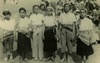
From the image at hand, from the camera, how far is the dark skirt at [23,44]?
129cm

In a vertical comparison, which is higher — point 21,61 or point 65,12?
point 65,12

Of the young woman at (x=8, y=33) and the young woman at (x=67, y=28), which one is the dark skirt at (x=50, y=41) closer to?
the young woman at (x=67, y=28)

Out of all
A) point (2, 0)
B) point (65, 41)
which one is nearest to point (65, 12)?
point (65, 41)

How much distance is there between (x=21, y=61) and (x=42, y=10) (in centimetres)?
39

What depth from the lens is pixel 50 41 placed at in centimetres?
129

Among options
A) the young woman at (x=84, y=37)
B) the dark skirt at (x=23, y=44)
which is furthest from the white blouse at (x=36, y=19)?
the young woman at (x=84, y=37)

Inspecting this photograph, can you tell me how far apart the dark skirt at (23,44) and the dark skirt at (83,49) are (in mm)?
355

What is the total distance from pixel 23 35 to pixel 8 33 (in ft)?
0.35

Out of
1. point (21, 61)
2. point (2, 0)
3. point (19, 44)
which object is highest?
point (2, 0)

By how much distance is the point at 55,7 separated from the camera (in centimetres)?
130

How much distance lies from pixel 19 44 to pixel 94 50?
0.54 m

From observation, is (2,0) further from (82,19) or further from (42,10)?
(82,19)

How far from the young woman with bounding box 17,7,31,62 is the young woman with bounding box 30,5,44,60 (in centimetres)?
4

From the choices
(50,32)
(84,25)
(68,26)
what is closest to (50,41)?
(50,32)
